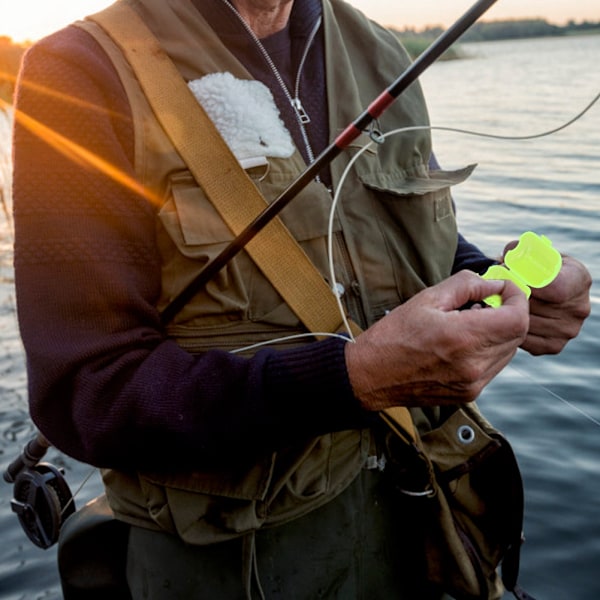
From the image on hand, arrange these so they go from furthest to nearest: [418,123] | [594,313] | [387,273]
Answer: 1. [594,313]
2. [418,123]
3. [387,273]

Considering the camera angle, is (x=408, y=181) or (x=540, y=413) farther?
(x=540, y=413)

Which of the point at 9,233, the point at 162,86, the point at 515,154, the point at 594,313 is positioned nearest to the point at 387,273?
the point at 162,86

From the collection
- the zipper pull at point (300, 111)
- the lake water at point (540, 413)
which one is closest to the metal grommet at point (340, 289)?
the zipper pull at point (300, 111)

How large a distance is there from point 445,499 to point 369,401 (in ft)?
2.03

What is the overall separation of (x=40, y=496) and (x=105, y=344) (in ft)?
4.92

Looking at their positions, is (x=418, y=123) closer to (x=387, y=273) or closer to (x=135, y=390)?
(x=387, y=273)

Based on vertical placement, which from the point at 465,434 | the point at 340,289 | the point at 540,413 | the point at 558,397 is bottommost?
the point at 540,413

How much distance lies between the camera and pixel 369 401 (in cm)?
179

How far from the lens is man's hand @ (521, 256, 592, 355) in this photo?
2109 mm

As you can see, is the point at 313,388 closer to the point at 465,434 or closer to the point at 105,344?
the point at 105,344

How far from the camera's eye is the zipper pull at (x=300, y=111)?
2.23 meters

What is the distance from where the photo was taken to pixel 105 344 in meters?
1.80

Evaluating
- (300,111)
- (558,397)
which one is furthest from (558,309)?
(558,397)

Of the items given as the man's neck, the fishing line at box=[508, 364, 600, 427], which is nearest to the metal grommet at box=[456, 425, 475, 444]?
the man's neck
